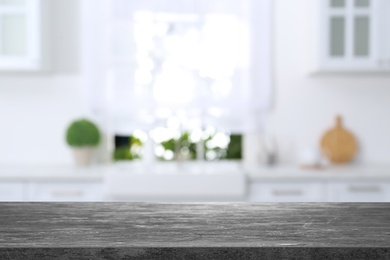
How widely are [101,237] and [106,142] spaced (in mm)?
3308

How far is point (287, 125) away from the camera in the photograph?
4277mm

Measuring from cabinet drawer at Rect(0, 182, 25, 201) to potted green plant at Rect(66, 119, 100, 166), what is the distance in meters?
0.53

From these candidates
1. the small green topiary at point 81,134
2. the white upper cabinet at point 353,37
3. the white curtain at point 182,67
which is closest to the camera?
the white upper cabinet at point 353,37

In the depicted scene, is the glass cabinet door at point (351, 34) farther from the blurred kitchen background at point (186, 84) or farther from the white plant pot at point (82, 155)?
the white plant pot at point (82, 155)

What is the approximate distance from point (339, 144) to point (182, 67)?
1.14m

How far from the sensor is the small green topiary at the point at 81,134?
4.02 meters

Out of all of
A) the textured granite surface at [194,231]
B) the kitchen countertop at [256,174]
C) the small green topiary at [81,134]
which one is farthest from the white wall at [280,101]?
the textured granite surface at [194,231]

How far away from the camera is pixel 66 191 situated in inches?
143

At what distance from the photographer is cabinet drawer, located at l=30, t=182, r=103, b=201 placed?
362 cm

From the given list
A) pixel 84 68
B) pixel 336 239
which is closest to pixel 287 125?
pixel 84 68

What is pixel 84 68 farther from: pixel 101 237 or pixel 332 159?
pixel 101 237

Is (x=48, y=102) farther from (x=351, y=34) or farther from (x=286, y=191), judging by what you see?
(x=351, y=34)

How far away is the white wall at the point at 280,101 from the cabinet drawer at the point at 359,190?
684mm

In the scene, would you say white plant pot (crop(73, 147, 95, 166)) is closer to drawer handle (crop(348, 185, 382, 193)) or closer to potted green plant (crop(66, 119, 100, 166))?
potted green plant (crop(66, 119, 100, 166))
